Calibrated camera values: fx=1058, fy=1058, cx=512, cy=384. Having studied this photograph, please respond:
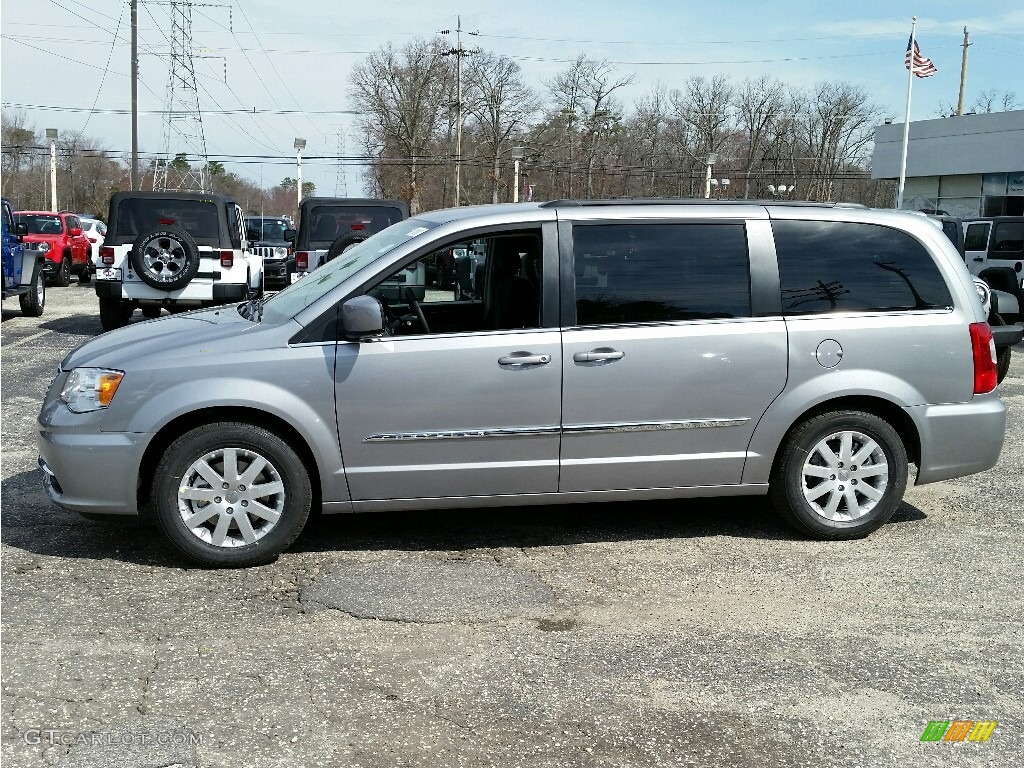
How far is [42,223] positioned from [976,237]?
70.0 ft

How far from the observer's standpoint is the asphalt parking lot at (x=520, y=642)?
3.57m

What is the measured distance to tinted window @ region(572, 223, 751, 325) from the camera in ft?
18.0

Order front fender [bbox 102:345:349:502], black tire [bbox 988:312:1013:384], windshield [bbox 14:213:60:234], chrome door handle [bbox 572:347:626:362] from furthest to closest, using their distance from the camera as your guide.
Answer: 1. windshield [bbox 14:213:60:234]
2. black tire [bbox 988:312:1013:384]
3. chrome door handle [bbox 572:347:626:362]
4. front fender [bbox 102:345:349:502]

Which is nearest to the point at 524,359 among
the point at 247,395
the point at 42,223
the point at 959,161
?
the point at 247,395

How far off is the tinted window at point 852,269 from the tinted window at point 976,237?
48.6ft

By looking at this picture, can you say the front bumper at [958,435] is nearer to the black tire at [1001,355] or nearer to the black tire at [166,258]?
the black tire at [1001,355]

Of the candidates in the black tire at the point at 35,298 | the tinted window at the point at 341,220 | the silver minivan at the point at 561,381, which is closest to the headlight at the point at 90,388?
the silver minivan at the point at 561,381

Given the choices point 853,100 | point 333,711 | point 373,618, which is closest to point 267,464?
point 373,618

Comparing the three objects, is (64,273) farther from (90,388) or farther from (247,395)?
(247,395)

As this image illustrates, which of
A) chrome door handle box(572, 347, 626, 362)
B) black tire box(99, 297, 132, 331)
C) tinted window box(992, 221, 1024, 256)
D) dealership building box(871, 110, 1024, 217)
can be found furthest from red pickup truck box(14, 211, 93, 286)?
dealership building box(871, 110, 1024, 217)

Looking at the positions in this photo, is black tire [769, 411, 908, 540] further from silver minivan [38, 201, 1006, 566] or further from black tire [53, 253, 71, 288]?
black tire [53, 253, 71, 288]

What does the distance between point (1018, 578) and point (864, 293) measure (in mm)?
1665

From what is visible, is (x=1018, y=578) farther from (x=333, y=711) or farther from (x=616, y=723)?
(x=333, y=711)

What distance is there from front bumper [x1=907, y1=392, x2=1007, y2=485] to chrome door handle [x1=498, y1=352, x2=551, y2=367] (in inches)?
81.7
